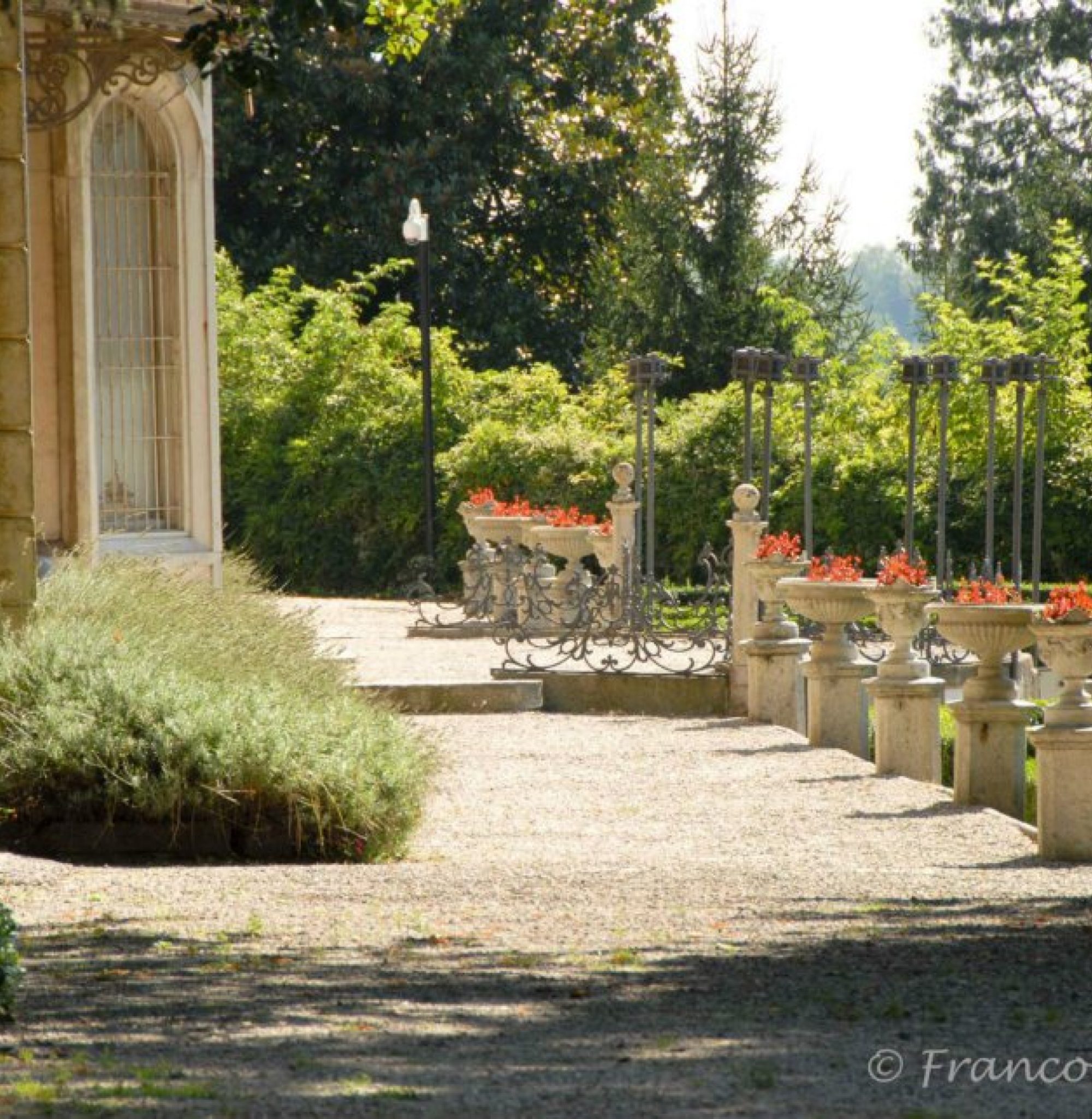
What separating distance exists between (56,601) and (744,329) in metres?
21.9

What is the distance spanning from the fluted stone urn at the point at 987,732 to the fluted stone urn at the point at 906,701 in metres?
0.93

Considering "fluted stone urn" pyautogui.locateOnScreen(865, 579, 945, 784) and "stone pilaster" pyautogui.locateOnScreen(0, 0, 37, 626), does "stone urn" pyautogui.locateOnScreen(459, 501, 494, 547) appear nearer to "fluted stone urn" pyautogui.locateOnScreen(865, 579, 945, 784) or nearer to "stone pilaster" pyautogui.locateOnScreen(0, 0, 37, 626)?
"fluted stone urn" pyautogui.locateOnScreen(865, 579, 945, 784)

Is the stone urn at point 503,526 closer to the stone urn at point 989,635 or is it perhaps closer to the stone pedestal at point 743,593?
the stone pedestal at point 743,593

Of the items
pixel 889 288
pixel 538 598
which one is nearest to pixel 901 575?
pixel 538 598

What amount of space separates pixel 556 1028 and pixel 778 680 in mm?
8795

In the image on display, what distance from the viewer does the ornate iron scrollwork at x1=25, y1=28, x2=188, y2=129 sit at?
13.4 m

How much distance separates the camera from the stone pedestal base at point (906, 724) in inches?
452

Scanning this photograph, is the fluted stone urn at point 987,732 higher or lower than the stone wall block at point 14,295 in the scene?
lower

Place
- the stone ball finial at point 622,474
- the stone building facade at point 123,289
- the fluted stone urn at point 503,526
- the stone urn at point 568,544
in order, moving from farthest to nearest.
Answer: the fluted stone urn at point 503,526
the stone urn at point 568,544
the stone ball finial at point 622,474
the stone building facade at point 123,289

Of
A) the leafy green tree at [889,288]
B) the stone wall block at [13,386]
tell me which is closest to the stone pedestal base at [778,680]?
the stone wall block at [13,386]

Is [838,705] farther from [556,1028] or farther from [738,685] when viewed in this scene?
[556,1028]

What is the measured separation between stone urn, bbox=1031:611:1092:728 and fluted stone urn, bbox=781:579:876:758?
3185mm

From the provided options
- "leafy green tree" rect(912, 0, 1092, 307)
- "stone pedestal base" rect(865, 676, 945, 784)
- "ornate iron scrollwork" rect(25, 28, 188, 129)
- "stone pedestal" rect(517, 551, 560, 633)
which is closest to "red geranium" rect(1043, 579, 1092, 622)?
"stone pedestal base" rect(865, 676, 945, 784)

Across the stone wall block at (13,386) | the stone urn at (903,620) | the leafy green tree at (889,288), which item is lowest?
the stone urn at (903,620)
